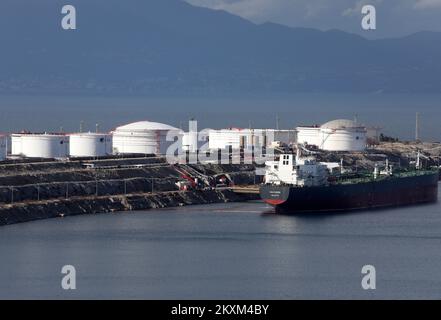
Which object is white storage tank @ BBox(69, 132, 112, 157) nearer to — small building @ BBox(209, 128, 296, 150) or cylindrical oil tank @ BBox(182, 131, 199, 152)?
cylindrical oil tank @ BBox(182, 131, 199, 152)

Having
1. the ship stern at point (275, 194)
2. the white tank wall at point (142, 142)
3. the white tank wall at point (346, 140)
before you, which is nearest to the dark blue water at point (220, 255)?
the ship stern at point (275, 194)

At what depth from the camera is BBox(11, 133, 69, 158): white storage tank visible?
8438 centimetres

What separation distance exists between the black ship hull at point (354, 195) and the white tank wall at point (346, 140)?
16.1 metres

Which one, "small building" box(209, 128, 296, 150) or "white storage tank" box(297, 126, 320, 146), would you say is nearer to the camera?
"small building" box(209, 128, 296, 150)

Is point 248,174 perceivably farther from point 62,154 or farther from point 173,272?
point 173,272

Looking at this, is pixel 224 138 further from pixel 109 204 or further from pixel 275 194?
pixel 109 204

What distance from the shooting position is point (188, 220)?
65.9m

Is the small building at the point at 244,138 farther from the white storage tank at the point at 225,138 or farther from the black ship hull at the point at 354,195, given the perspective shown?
the black ship hull at the point at 354,195

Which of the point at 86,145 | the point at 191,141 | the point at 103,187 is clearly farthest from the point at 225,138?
the point at 103,187

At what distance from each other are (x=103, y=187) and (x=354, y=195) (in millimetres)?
A: 13679

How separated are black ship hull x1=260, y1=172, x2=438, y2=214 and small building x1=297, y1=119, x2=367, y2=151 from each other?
1617 centimetres

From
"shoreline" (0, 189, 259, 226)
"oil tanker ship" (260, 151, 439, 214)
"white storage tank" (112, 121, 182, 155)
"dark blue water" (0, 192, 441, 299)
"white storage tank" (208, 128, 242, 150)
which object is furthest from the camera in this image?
"white storage tank" (208, 128, 242, 150)

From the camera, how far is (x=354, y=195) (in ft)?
251

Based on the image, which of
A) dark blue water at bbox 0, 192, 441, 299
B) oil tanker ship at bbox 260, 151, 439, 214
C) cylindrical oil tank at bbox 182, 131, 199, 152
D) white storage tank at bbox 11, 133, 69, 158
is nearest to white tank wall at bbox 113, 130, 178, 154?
cylindrical oil tank at bbox 182, 131, 199, 152
